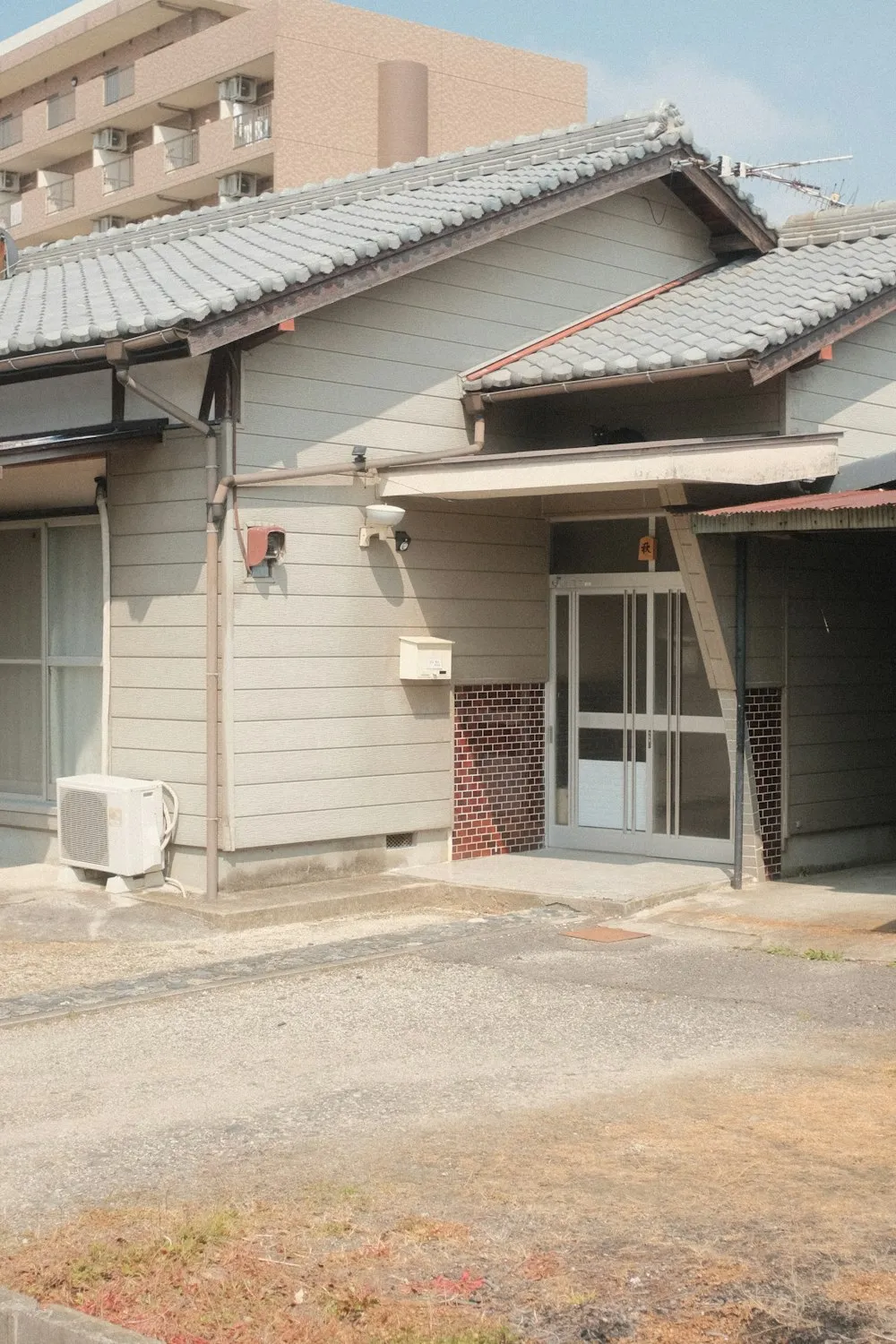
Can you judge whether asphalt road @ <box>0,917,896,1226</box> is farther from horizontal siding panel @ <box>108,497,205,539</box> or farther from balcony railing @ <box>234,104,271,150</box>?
balcony railing @ <box>234,104,271,150</box>

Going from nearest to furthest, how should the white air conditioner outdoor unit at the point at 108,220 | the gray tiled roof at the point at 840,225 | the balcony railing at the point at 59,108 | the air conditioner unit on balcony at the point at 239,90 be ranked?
the gray tiled roof at the point at 840,225 < the air conditioner unit on balcony at the point at 239,90 < the white air conditioner outdoor unit at the point at 108,220 < the balcony railing at the point at 59,108

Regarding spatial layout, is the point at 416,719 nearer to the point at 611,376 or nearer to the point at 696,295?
the point at 611,376

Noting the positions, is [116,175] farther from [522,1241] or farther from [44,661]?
[522,1241]

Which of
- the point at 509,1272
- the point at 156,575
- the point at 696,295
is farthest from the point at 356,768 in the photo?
the point at 509,1272

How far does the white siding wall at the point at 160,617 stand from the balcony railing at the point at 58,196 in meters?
41.6

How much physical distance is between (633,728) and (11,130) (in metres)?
45.8

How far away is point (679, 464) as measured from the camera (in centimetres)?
967

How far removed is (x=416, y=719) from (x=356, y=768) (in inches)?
26.7

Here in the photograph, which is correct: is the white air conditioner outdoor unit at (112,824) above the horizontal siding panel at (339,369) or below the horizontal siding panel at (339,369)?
below

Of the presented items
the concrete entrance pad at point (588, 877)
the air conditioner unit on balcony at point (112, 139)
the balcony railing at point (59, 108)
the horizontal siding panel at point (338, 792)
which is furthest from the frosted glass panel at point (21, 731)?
the balcony railing at point (59, 108)

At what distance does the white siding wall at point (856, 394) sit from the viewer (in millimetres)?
11320

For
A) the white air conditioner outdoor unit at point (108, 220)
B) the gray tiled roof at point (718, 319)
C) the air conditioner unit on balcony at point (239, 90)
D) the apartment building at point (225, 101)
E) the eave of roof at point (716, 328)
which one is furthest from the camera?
the white air conditioner outdoor unit at point (108, 220)

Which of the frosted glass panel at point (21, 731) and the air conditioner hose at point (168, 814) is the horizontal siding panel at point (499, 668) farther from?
the frosted glass panel at point (21, 731)

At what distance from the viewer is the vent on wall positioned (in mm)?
11539
